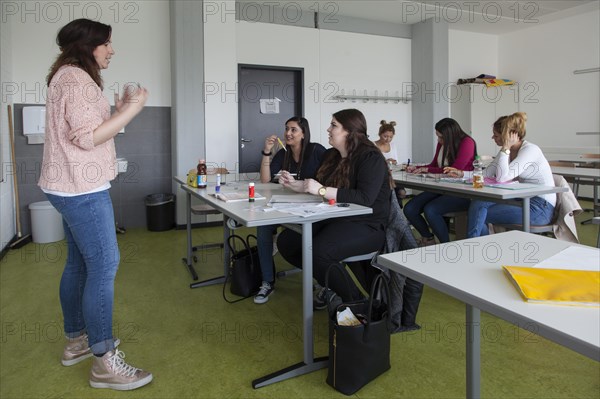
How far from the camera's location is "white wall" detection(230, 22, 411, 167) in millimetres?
6078

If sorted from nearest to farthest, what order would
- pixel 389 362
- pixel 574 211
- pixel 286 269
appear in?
pixel 389 362 → pixel 574 211 → pixel 286 269

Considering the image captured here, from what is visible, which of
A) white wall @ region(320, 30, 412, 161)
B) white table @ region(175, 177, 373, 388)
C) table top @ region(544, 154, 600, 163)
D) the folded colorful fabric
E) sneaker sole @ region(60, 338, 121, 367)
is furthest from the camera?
the folded colorful fabric

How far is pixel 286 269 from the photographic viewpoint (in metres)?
3.57

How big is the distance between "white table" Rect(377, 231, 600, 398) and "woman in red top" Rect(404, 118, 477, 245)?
1.95 metres

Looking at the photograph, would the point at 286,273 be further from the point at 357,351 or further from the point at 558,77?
the point at 558,77

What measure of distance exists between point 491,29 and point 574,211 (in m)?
5.86

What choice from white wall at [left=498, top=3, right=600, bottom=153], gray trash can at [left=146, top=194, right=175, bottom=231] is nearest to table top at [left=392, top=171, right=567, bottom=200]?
gray trash can at [left=146, top=194, right=175, bottom=231]

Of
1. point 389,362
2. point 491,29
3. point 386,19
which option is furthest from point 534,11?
point 389,362

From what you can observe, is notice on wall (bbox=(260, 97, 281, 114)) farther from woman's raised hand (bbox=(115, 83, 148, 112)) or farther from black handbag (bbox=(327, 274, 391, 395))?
black handbag (bbox=(327, 274, 391, 395))

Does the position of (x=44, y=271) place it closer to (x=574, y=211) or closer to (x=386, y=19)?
(x=574, y=211)

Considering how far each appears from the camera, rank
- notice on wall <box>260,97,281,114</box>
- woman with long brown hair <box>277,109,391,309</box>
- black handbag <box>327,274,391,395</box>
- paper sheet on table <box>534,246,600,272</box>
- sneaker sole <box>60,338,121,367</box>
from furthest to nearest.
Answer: notice on wall <box>260,97,281,114</box> < woman with long brown hair <box>277,109,391,309</box> < sneaker sole <box>60,338,121,367</box> < black handbag <box>327,274,391,395</box> < paper sheet on table <box>534,246,600,272</box>

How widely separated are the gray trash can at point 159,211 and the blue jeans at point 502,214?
3.40 metres

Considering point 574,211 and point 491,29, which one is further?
point 491,29

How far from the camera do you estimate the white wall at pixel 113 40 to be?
468cm
